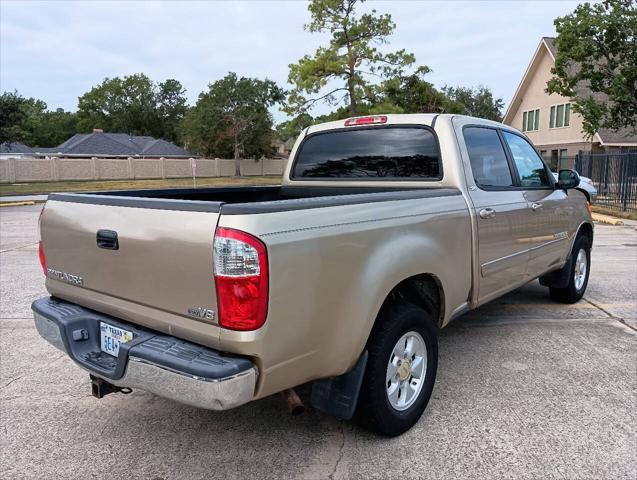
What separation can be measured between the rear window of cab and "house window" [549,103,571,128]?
31.8 metres

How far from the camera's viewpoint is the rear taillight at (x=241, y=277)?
7.64 feet

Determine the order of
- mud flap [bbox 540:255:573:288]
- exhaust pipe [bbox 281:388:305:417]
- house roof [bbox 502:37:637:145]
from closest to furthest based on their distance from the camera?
exhaust pipe [bbox 281:388:305:417] < mud flap [bbox 540:255:573:288] < house roof [bbox 502:37:637:145]

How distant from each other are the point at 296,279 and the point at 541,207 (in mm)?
3221

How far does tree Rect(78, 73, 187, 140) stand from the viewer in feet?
272

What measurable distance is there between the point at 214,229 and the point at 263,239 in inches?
9.1

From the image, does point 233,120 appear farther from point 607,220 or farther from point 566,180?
point 566,180

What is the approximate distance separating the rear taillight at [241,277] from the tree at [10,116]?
29611 millimetres

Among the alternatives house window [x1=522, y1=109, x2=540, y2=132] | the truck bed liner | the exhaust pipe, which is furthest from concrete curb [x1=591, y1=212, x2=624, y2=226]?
house window [x1=522, y1=109, x2=540, y2=132]

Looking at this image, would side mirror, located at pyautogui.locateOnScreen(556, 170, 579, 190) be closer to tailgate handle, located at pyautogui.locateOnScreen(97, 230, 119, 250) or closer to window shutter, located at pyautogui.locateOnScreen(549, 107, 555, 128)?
tailgate handle, located at pyautogui.locateOnScreen(97, 230, 119, 250)

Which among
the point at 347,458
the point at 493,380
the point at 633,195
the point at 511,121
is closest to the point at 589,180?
the point at 633,195

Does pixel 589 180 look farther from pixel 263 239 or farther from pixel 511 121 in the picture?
pixel 511 121

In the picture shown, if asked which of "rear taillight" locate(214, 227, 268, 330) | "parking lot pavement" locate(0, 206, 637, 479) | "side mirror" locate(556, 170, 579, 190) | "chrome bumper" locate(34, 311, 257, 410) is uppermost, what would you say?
"side mirror" locate(556, 170, 579, 190)

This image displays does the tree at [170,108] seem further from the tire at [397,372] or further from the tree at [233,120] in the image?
the tire at [397,372]

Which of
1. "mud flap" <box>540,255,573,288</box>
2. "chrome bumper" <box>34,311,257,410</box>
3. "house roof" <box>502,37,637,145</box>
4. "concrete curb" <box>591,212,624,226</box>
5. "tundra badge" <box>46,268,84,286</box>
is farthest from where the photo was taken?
"house roof" <box>502,37,637,145</box>
